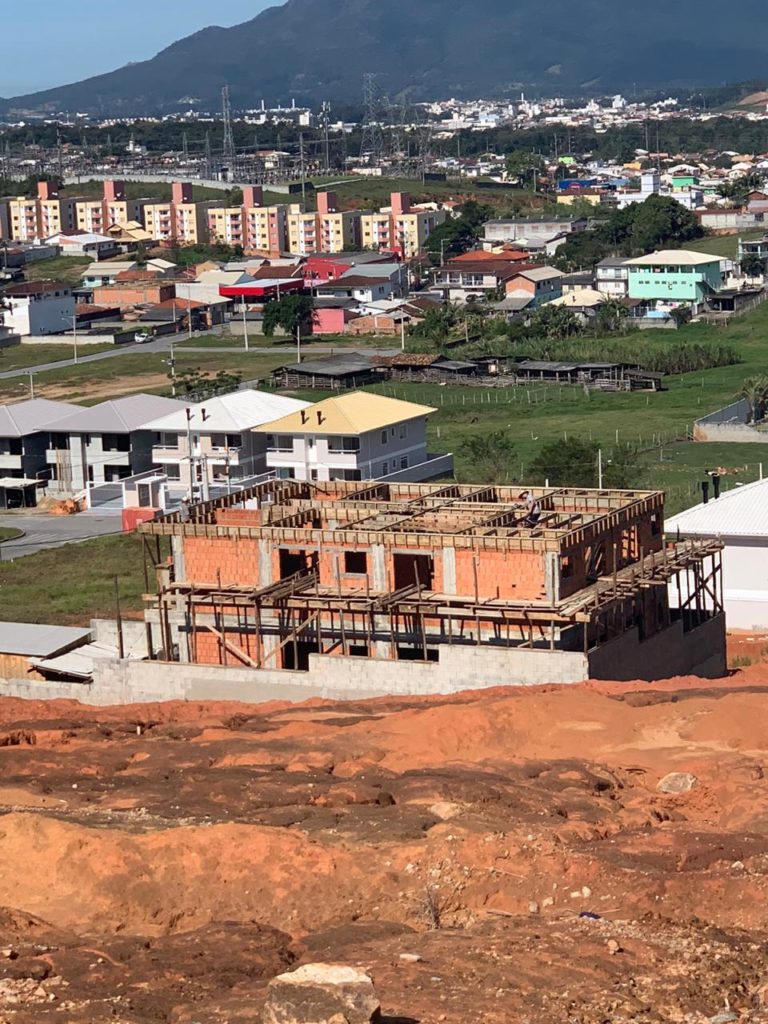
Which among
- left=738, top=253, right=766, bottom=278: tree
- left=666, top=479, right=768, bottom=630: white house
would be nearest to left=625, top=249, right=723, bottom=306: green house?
left=738, top=253, right=766, bottom=278: tree

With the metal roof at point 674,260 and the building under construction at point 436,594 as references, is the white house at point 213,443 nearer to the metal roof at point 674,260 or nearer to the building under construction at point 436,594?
the building under construction at point 436,594

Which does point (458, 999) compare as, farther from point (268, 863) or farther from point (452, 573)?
point (452, 573)

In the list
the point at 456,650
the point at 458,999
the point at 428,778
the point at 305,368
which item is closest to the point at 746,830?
the point at 428,778

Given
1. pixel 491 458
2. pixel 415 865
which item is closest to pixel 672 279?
pixel 491 458

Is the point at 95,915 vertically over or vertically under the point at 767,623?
over

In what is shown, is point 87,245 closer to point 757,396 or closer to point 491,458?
point 757,396

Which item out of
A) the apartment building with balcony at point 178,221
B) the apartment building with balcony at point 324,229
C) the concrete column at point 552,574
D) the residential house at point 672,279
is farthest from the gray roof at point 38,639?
the apartment building with balcony at point 178,221
